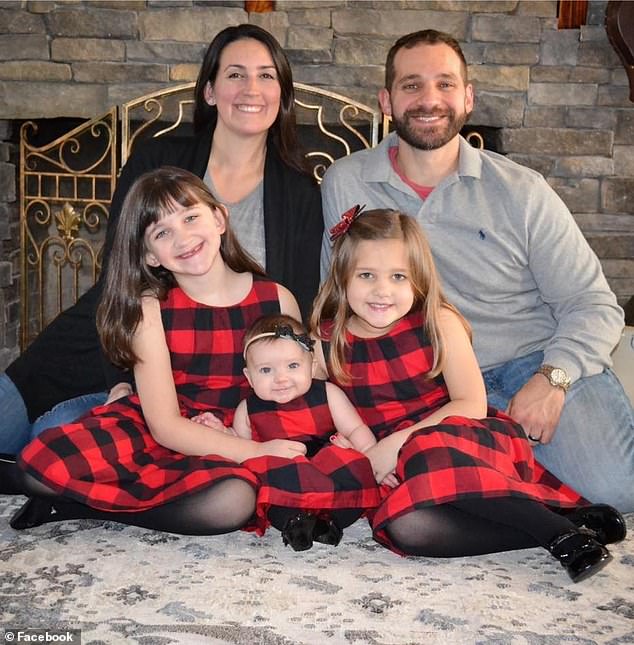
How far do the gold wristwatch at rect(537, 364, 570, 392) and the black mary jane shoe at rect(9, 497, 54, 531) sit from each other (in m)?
1.01

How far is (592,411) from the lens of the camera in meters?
1.82

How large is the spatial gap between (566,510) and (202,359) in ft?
2.45

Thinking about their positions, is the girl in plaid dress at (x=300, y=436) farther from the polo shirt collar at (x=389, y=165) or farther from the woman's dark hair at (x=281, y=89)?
the woman's dark hair at (x=281, y=89)

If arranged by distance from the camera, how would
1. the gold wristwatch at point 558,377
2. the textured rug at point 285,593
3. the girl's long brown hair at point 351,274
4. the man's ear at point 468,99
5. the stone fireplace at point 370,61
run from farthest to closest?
the stone fireplace at point 370,61 → the man's ear at point 468,99 → the gold wristwatch at point 558,377 → the girl's long brown hair at point 351,274 → the textured rug at point 285,593

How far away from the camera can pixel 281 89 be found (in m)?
A: 2.04

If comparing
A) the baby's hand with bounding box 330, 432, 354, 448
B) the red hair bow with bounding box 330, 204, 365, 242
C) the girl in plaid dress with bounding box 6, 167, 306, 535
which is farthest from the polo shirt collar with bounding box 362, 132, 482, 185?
the baby's hand with bounding box 330, 432, 354, 448

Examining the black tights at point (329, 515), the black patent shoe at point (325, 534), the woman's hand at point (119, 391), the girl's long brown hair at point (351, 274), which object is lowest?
the black patent shoe at point (325, 534)

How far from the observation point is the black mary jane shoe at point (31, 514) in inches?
64.1

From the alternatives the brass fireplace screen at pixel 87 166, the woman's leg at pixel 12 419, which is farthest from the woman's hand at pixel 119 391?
the brass fireplace screen at pixel 87 166

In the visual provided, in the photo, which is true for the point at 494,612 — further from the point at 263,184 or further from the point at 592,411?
the point at 263,184

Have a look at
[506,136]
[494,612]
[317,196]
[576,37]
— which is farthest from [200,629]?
[576,37]

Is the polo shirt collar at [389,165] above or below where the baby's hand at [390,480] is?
above

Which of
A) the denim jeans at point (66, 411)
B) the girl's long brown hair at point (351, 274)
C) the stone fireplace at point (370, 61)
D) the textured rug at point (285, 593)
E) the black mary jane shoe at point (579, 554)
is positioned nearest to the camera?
the textured rug at point (285, 593)

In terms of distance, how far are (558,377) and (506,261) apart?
0.28 meters
